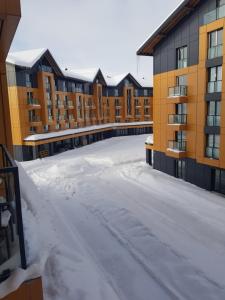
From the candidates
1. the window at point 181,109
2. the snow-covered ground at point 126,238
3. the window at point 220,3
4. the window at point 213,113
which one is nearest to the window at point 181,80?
the window at point 181,109

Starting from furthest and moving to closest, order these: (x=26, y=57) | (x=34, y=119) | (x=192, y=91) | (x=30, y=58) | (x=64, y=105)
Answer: (x=64, y=105), (x=34, y=119), (x=26, y=57), (x=30, y=58), (x=192, y=91)

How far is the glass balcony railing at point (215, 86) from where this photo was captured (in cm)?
1748

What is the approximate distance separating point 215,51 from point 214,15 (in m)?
2.54

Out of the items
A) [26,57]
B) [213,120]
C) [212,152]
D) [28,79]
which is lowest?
[212,152]

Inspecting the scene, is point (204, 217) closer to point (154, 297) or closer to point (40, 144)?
point (154, 297)

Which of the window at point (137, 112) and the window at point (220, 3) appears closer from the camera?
the window at point (220, 3)

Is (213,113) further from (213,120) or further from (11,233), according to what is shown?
(11,233)

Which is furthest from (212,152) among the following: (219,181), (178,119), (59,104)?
(59,104)

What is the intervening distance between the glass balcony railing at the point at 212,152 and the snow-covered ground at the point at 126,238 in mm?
2855

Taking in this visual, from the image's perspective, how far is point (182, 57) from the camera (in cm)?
2114

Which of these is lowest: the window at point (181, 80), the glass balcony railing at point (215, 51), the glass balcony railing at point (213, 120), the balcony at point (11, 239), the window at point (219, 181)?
the window at point (219, 181)

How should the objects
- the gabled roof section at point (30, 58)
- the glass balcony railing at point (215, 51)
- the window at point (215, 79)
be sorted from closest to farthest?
the glass balcony railing at point (215, 51), the window at point (215, 79), the gabled roof section at point (30, 58)

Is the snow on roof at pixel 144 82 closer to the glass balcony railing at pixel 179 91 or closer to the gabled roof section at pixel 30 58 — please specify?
the gabled roof section at pixel 30 58

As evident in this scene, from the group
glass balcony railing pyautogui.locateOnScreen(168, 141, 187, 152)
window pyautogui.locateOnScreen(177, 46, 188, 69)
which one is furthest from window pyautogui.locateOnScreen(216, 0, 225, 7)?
glass balcony railing pyautogui.locateOnScreen(168, 141, 187, 152)
